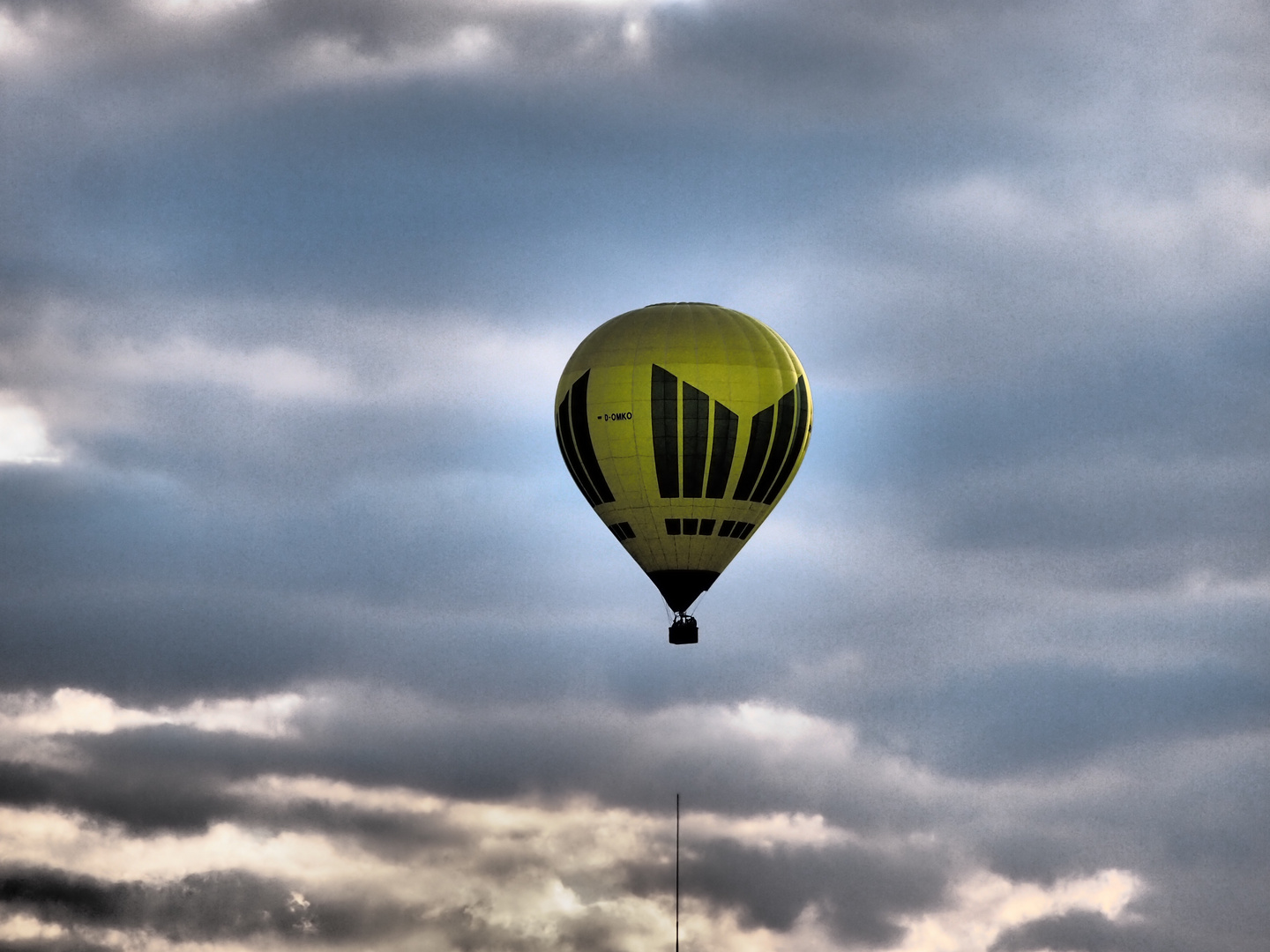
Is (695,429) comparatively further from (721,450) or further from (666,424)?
(721,450)

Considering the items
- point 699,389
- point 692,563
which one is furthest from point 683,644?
point 699,389

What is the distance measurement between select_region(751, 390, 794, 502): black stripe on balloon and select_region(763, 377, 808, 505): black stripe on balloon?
40 centimetres

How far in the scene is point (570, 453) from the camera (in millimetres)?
114500

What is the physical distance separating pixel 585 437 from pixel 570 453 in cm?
188

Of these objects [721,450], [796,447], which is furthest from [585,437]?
[796,447]

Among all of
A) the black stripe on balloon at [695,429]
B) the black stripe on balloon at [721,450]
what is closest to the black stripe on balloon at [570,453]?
the black stripe on balloon at [695,429]

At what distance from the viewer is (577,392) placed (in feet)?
371

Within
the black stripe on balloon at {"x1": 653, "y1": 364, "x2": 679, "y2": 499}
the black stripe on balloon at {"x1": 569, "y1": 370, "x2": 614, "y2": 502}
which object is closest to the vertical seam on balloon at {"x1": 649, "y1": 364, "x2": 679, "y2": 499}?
the black stripe on balloon at {"x1": 653, "y1": 364, "x2": 679, "y2": 499}

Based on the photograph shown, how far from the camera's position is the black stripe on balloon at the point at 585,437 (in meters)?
113

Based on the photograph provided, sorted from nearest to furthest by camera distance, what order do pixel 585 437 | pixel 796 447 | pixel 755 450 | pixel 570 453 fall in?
1. pixel 755 450
2. pixel 585 437
3. pixel 796 447
4. pixel 570 453

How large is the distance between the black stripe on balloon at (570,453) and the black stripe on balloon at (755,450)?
6.39 m

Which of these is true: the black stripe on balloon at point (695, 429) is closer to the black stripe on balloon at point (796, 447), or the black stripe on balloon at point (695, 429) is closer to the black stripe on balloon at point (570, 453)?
the black stripe on balloon at point (796, 447)

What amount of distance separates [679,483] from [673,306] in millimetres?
7986

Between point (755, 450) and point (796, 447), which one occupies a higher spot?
point (796, 447)
